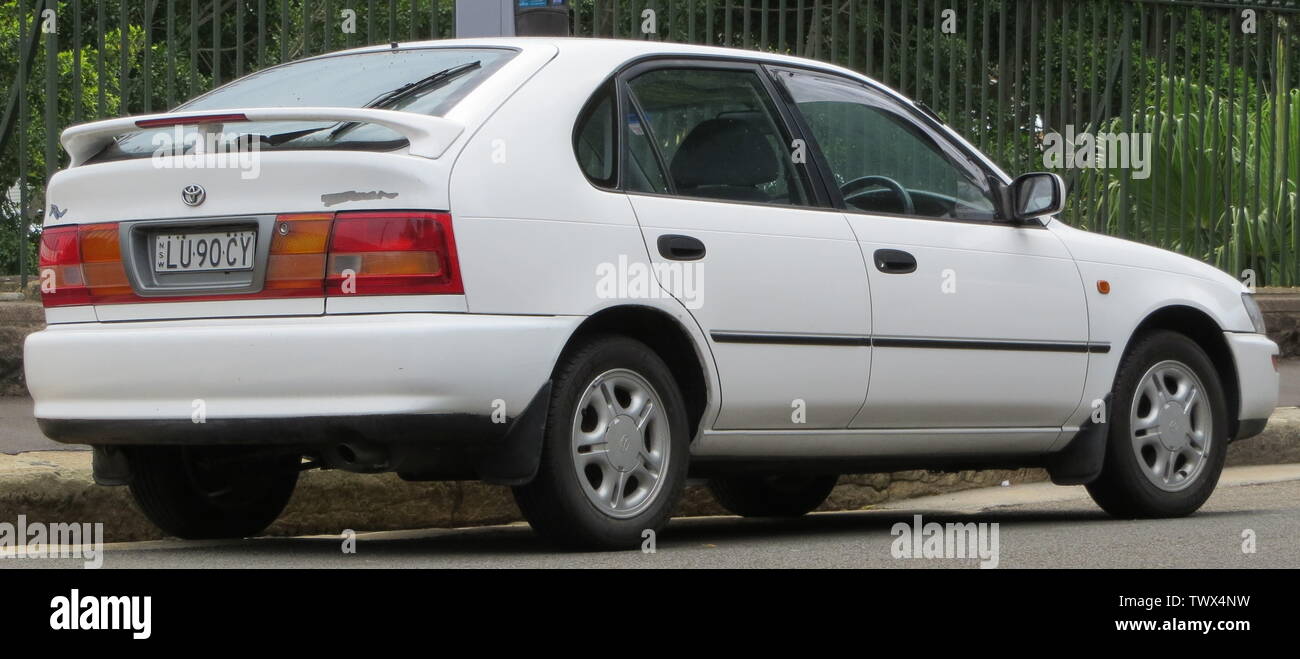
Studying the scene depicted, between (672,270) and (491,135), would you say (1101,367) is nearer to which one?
(672,270)

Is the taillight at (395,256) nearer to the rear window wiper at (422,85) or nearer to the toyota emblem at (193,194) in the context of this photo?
the toyota emblem at (193,194)

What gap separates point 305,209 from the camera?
17.3 ft

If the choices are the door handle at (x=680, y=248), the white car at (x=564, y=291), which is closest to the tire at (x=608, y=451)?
the white car at (x=564, y=291)

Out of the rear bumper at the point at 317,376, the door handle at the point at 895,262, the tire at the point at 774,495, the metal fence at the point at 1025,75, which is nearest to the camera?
the rear bumper at the point at 317,376

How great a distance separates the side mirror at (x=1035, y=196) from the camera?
6.93 metres

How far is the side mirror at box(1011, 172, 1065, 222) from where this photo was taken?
22.7ft

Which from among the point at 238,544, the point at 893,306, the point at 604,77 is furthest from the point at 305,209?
the point at 893,306

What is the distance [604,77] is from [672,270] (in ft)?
1.99

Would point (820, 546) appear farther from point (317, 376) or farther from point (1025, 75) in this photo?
point (1025, 75)

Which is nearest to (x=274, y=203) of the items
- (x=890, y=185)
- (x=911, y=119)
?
(x=890, y=185)

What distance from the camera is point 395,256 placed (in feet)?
17.0

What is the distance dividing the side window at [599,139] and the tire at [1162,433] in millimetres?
2299

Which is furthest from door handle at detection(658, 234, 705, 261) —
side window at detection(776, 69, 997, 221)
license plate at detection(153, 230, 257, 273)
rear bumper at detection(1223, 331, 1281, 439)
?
rear bumper at detection(1223, 331, 1281, 439)

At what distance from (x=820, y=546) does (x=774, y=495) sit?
1.65 m
